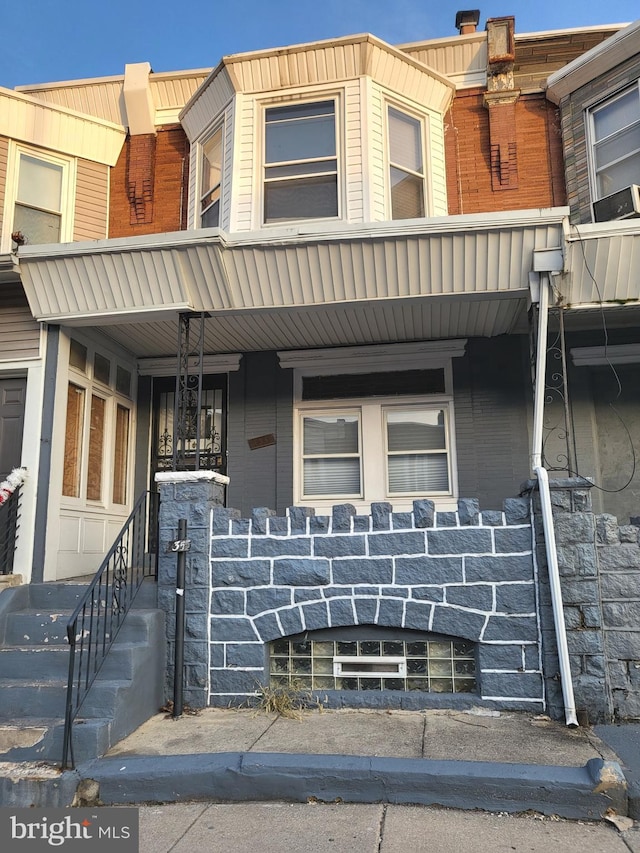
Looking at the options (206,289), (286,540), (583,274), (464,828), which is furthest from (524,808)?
(206,289)

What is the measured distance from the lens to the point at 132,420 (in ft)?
29.5

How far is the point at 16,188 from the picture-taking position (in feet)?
28.6

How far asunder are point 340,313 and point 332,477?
213 cm

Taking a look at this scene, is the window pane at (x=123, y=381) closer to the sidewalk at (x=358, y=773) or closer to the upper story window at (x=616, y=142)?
the sidewalk at (x=358, y=773)

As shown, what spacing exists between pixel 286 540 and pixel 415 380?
318 centimetres

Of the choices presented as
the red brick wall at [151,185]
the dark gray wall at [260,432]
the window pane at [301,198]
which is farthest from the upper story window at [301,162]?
the dark gray wall at [260,432]

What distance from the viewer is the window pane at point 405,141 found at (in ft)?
Answer: 26.9

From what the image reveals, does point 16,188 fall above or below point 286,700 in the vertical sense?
above

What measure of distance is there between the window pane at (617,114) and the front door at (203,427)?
18.4ft

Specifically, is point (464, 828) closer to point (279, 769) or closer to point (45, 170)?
point (279, 769)

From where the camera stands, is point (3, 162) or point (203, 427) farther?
point (203, 427)

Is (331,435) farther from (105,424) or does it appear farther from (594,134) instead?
(594,134)

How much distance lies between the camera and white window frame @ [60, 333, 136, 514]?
7625 mm

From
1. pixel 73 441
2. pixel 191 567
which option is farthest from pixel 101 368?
pixel 191 567
